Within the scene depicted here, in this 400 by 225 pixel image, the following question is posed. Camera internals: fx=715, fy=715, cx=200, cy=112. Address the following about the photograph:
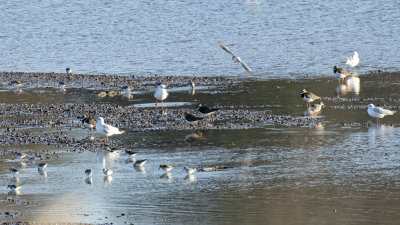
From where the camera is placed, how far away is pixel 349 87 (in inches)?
968

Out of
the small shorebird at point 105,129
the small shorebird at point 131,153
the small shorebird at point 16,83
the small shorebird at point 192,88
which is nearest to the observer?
the small shorebird at point 131,153

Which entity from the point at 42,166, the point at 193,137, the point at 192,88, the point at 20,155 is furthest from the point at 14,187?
the point at 192,88

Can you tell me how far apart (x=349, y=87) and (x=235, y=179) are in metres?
12.1

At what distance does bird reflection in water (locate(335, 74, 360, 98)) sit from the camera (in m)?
23.3

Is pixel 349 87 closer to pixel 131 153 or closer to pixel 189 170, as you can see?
pixel 131 153

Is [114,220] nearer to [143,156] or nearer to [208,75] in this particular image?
[143,156]

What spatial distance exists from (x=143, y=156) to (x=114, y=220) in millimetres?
4484

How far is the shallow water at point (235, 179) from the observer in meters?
11.5

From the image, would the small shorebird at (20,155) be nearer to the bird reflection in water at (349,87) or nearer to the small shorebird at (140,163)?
the small shorebird at (140,163)

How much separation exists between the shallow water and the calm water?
36.1ft

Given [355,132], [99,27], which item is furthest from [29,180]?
[99,27]

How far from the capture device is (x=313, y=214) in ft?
37.0

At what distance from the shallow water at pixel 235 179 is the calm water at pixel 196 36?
10993 mm

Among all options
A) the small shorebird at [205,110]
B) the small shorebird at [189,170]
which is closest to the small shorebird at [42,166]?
the small shorebird at [189,170]
